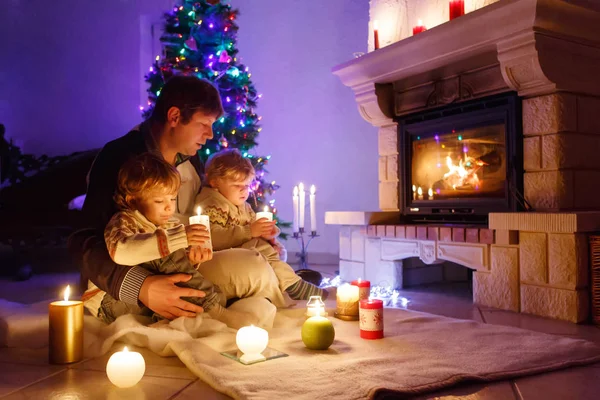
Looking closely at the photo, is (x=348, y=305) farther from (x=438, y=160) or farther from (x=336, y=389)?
(x=438, y=160)

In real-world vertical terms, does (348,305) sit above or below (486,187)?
below

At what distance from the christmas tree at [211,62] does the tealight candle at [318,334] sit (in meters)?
2.06

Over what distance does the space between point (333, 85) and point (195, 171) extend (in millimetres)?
2463

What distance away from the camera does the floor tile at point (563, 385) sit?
1263 mm

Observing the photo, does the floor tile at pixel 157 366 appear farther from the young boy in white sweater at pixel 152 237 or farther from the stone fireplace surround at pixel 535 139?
the stone fireplace surround at pixel 535 139

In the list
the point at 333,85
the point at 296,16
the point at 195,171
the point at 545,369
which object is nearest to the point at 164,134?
the point at 195,171

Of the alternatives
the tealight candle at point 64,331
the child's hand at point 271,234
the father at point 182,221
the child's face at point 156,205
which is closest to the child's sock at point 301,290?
the father at point 182,221

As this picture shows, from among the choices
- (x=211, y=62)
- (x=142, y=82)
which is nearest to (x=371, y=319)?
(x=211, y=62)

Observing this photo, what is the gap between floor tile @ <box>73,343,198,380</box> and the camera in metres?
1.44

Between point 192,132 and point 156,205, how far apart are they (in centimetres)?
37

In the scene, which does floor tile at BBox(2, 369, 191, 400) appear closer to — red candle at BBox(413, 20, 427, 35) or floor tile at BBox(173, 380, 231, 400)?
floor tile at BBox(173, 380, 231, 400)

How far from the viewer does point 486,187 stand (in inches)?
110

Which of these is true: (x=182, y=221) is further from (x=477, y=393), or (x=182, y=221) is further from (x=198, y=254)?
(x=477, y=393)

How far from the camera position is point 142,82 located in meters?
5.08
